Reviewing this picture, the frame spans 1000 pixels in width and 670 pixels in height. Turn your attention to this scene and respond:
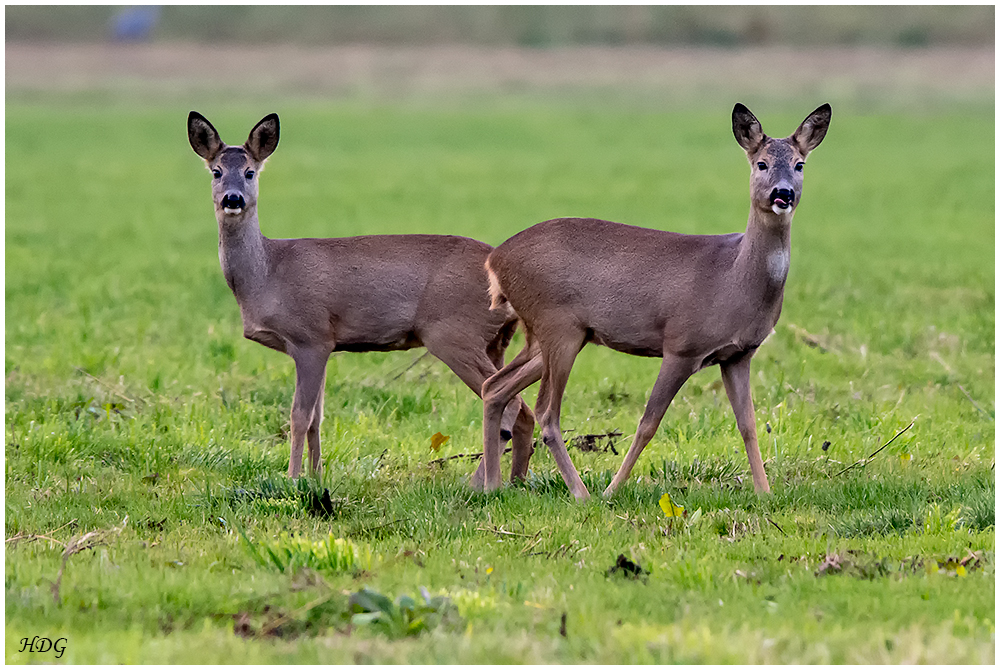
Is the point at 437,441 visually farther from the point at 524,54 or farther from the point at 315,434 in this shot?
the point at 524,54

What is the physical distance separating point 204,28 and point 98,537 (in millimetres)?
52316

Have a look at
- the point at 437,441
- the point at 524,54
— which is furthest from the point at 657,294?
the point at 524,54

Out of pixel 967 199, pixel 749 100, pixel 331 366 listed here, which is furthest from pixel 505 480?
pixel 749 100

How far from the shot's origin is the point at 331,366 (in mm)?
10781

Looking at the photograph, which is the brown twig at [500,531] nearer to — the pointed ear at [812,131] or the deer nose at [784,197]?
the deer nose at [784,197]

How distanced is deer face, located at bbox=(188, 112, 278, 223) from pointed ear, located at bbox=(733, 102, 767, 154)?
2411 mm

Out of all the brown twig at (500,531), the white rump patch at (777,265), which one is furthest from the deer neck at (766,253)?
the brown twig at (500,531)

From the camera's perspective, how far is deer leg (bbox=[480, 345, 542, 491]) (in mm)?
7672

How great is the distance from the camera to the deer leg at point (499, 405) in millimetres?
7672

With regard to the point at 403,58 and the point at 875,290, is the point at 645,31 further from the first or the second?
the point at 875,290

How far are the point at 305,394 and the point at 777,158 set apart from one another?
8.98ft

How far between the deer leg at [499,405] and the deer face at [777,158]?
54.7 inches
